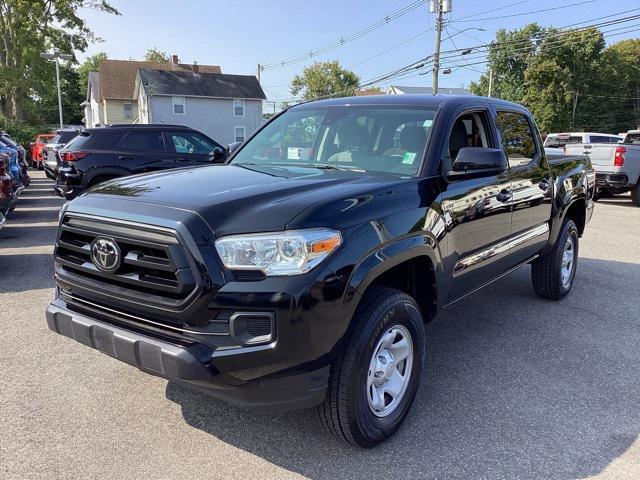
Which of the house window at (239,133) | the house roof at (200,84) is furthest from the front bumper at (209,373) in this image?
the house window at (239,133)

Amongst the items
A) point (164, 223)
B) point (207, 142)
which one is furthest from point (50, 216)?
point (164, 223)

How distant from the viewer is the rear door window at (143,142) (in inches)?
401

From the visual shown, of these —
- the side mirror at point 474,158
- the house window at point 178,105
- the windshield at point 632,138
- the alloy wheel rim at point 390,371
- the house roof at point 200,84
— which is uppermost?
the house roof at point 200,84

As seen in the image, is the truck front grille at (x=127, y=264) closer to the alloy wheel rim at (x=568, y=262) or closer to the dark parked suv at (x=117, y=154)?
the alloy wheel rim at (x=568, y=262)

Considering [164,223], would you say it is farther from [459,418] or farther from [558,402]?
[558,402]

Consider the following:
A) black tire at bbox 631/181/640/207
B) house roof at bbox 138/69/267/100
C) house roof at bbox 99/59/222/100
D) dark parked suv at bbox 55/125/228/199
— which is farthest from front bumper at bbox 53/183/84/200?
house roof at bbox 99/59/222/100

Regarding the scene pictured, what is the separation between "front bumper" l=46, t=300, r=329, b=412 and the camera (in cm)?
235

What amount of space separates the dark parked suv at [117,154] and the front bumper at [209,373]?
296 inches

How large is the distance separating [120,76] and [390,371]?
5245 cm

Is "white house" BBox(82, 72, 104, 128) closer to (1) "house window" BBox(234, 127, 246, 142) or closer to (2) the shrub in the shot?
(2) the shrub

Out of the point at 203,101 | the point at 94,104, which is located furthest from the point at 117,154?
the point at 94,104

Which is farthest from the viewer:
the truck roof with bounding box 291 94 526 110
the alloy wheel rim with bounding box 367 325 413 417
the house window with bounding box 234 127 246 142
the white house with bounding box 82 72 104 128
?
the white house with bounding box 82 72 104 128

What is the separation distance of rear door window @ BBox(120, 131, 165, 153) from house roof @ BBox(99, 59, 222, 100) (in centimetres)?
3842

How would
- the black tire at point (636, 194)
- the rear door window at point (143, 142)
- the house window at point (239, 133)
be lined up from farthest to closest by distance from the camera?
the house window at point (239, 133)
the black tire at point (636, 194)
the rear door window at point (143, 142)
